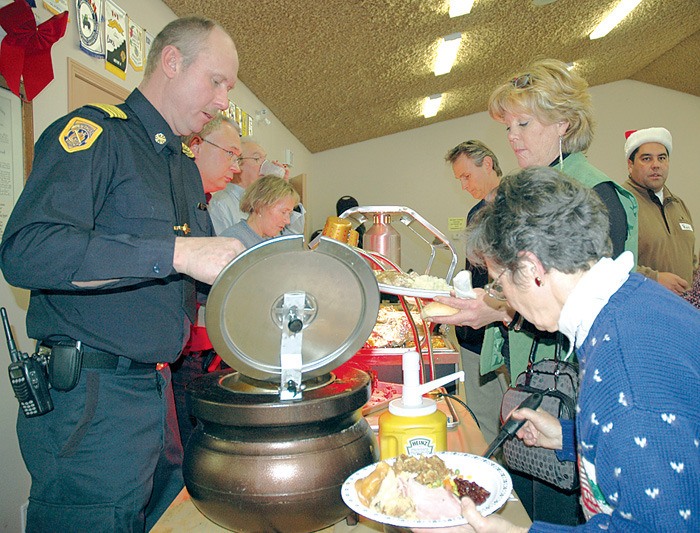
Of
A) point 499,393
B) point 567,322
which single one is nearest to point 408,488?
point 567,322

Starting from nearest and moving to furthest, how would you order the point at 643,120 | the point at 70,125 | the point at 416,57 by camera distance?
1. the point at 70,125
2. the point at 416,57
3. the point at 643,120

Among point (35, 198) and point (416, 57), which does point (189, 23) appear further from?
point (416, 57)

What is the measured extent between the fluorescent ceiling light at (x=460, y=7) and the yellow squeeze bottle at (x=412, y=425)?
4.01m

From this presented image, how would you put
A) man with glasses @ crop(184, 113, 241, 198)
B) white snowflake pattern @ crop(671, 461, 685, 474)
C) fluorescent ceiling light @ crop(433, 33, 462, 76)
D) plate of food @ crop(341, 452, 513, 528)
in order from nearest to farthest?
white snowflake pattern @ crop(671, 461, 685, 474), plate of food @ crop(341, 452, 513, 528), man with glasses @ crop(184, 113, 241, 198), fluorescent ceiling light @ crop(433, 33, 462, 76)

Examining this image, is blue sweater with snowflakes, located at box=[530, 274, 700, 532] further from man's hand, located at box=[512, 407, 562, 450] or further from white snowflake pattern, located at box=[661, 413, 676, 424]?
man's hand, located at box=[512, 407, 562, 450]

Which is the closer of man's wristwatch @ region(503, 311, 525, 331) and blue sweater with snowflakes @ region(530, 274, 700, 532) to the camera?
blue sweater with snowflakes @ region(530, 274, 700, 532)

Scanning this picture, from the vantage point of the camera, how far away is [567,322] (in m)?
1.01

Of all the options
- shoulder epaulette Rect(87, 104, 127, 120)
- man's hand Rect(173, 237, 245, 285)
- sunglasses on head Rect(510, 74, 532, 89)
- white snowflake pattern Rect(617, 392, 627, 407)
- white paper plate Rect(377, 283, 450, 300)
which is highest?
sunglasses on head Rect(510, 74, 532, 89)

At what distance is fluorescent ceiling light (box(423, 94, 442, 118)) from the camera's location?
292 inches

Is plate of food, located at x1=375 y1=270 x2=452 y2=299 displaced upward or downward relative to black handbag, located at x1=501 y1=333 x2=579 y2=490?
upward

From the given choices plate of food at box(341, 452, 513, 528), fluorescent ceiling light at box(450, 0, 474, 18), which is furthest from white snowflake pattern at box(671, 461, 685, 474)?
→ fluorescent ceiling light at box(450, 0, 474, 18)

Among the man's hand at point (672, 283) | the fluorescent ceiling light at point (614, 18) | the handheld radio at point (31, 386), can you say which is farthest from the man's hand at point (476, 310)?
the fluorescent ceiling light at point (614, 18)

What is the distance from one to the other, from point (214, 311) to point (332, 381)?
298mm

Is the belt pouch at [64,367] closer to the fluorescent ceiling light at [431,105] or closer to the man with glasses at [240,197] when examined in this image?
the man with glasses at [240,197]
